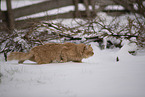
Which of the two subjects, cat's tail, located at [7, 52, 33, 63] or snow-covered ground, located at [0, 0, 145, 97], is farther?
cat's tail, located at [7, 52, 33, 63]

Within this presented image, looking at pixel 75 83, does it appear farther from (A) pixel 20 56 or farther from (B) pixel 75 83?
(A) pixel 20 56

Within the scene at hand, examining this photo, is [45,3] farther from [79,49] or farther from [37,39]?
[79,49]

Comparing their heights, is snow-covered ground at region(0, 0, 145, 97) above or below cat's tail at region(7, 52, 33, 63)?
→ below

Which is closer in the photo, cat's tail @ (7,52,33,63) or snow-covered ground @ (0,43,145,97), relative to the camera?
snow-covered ground @ (0,43,145,97)

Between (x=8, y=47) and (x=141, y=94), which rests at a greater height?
(x=8, y=47)

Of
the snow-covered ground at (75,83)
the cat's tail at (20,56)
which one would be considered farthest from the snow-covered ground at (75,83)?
the cat's tail at (20,56)

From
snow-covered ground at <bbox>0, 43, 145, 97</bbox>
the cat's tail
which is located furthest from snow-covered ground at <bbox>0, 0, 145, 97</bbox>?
the cat's tail

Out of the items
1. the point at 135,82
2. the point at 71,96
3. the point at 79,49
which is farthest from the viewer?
the point at 79,49

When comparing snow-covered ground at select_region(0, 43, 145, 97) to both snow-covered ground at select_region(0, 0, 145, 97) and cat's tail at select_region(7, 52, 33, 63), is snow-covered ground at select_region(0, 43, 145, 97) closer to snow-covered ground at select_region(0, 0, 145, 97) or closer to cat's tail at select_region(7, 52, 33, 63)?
snow-covered ground at select_region(0, 0, 145, 97)

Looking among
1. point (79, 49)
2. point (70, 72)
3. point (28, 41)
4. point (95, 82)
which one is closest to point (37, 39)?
point (28, 41)

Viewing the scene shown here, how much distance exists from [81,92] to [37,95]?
22.4 inches

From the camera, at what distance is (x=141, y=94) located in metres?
1.75

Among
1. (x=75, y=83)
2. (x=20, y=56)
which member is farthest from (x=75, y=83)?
(x=20, y=56)

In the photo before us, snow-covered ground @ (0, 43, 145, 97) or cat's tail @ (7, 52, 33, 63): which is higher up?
cat's tail @ (7, 52, 33, 63)
